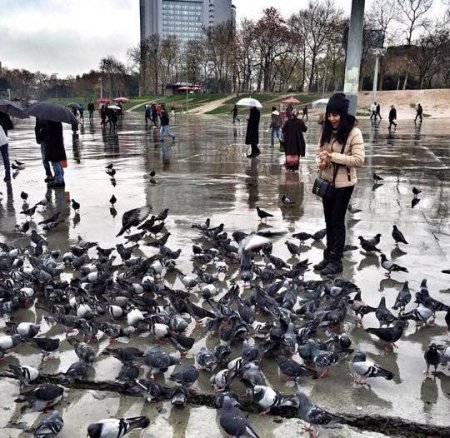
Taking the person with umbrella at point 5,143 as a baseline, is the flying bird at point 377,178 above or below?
below

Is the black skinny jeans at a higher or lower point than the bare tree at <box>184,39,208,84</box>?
lower

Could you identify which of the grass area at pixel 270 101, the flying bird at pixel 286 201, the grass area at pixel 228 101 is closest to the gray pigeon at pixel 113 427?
the flying bird at pixel 286 201

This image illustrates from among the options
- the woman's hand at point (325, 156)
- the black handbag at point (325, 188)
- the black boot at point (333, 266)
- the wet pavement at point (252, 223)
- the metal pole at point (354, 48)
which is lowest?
the wet pavement at point (252, 223)

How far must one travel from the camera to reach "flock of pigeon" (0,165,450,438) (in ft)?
11.2

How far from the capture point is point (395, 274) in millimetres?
5926

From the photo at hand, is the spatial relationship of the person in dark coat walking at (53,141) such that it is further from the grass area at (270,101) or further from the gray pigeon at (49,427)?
the grass area at (270,101)

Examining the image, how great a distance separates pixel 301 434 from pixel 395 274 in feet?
10.8

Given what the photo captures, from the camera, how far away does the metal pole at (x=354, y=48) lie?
33.9 ft

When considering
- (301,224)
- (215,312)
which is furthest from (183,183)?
(215,312)

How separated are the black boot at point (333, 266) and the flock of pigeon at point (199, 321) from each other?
0.49ft

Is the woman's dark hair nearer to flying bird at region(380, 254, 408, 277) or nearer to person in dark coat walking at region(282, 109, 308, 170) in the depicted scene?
flying bird at region(380, 254, 408, 277)

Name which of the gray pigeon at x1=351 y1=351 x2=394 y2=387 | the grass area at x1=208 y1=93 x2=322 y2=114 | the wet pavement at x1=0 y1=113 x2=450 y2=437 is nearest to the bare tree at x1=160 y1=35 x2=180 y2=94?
the grass area at x1=208 y1=93 x2=322 y2=114

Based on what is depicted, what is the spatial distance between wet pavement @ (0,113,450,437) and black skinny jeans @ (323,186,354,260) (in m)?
0.35

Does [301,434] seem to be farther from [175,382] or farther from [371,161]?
[371,161]
